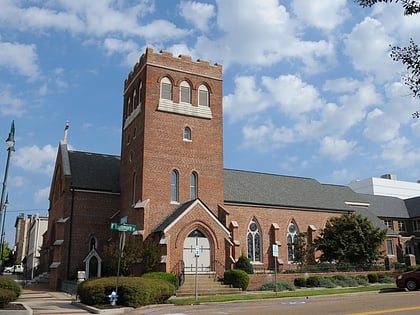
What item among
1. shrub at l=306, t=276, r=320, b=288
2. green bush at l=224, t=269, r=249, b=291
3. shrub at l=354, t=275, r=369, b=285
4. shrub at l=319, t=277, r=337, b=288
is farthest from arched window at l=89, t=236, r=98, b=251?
shrub at l=354, t=275, r=369, b=285

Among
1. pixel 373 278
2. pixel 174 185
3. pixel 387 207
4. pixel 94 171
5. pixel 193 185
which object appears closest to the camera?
pixel 174 185

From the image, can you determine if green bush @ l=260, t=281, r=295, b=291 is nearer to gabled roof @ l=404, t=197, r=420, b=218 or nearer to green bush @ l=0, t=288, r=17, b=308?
green bush @ l=0, t=288, r=17, b=308

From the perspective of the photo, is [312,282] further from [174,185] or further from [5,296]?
[5,296]

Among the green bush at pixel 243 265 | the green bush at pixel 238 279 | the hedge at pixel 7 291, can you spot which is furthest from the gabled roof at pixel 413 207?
the hedge at pixel 7 291

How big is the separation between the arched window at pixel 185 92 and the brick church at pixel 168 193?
0.28ft

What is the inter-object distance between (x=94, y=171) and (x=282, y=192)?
1886cm

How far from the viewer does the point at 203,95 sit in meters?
37.5

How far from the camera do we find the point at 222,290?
28562 millimetres

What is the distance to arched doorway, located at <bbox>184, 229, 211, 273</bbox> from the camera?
31391 mm

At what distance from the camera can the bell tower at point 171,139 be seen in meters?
33.5

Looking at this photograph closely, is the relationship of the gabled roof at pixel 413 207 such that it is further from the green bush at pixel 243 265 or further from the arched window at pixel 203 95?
the arched window at pixel 203 95

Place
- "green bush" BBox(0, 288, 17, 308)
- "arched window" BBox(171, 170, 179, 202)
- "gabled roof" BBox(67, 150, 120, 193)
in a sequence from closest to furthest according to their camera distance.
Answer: "green bush" BBox(0, 288, 17, 308), "arched window" BBox(171, 170, 179, 202), "gabled roof" BBox(67, 150, 120, 193)

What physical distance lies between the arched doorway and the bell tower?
2718 mm

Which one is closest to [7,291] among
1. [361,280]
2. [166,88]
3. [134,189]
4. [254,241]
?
[134,189]
